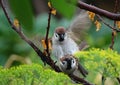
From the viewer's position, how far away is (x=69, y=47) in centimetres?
198

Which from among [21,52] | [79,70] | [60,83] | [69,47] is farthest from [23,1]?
[21,52]

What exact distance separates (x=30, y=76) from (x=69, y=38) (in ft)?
3.02

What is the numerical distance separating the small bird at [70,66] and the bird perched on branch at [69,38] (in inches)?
3.8

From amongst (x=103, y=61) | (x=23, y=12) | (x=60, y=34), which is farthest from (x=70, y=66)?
(x=23, y=12)

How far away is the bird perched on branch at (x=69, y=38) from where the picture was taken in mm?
1908

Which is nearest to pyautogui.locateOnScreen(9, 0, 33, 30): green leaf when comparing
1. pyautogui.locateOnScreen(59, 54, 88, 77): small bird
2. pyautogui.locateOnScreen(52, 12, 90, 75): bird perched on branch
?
pyautogui.locateOnScreen(59, 54, 88, 77): small bird

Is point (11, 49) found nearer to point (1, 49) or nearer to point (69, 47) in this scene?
point (1, 49)

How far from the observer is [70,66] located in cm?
171

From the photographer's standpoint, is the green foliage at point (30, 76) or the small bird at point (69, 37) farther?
the small bird at point (69, 37)

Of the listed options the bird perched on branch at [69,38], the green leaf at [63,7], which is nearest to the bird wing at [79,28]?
the bird perched on branch at [69,38]

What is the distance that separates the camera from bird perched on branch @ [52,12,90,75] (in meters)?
1.91

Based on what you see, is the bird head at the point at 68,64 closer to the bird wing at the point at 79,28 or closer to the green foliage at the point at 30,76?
the bird wing at the point at 79,28

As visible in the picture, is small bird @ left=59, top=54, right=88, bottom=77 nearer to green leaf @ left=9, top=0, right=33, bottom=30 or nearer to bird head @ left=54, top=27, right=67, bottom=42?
bird head @ left=54, top=27, right=67, bottom=42

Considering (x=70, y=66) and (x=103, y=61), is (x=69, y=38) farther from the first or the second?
(x=103, y=61)
